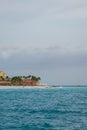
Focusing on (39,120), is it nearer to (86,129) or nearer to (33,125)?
(33,125)

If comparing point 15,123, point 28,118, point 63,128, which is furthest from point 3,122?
point 63,128

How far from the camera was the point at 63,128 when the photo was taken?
140 ft

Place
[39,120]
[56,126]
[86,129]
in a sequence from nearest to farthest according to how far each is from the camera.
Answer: [86,129]
[56,126]
[39,120]

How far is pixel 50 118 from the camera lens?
5316 centimetres

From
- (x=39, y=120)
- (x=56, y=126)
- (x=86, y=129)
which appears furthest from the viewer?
(x=39, y=120)

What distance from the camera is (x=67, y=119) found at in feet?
167

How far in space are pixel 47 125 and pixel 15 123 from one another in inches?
161

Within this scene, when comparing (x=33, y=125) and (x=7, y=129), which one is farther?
(x=33, y=125)

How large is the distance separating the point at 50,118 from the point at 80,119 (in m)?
4.56

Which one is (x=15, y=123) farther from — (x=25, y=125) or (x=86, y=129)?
(x=86, y=129)

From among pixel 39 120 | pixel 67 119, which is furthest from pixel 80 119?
pixel 39 120

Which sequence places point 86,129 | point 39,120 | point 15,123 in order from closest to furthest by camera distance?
1. point 86,129
2. point 15,123
3. point 39,120

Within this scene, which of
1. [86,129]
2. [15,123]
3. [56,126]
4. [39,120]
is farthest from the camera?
[39,120]

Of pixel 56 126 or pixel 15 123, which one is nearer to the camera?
pixel 56 126
